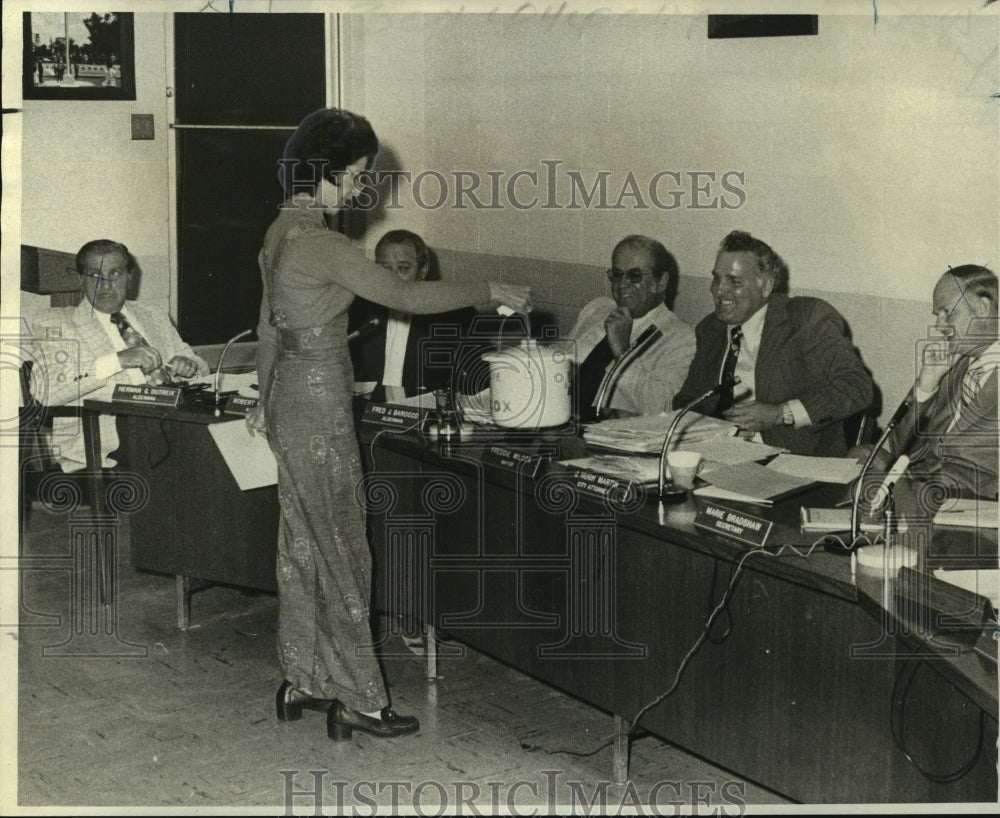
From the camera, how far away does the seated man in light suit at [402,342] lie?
4.37m

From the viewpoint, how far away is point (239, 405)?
3.68 m

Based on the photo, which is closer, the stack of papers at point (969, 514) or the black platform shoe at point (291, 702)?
the stack of papers at point (969, 514)

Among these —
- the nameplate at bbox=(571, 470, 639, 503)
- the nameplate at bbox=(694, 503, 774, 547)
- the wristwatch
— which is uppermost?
the wristwatch

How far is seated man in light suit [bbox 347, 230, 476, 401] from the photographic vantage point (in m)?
4.37

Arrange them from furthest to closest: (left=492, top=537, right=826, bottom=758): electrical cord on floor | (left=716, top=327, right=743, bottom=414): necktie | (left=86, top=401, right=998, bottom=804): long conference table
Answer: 1. (left=716, top=327, right=743, bottom=414): necktie
2. (left=492, top=537, right=826, bottom=758): electrical cord on floor
3. (left=86, top=401, right=998, bottom=804): long conference table

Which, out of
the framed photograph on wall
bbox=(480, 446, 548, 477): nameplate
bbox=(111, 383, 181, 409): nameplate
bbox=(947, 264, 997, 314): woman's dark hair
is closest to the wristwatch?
bbox=(947, 264, 997, 314): woman's dark hair

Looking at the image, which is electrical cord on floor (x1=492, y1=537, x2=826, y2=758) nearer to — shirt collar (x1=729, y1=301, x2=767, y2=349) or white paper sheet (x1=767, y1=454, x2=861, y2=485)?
white paper sheet (x1=767, y1=454, x2=861, y2=485)

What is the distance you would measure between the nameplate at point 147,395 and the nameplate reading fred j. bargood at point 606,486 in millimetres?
1455

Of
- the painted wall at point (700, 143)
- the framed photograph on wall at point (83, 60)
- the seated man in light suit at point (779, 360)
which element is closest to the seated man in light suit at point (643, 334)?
the seated man in light suit at point (779, 360)

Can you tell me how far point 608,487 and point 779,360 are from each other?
1223mm

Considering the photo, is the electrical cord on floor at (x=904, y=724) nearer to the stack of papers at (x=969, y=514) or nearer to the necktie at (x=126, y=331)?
the stack of papers at (x=969, y=514)

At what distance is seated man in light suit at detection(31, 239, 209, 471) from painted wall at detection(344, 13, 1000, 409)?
1673 mm

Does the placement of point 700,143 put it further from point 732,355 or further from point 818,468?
point 818,468

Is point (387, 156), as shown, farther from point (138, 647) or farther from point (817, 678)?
point (817, 678)
